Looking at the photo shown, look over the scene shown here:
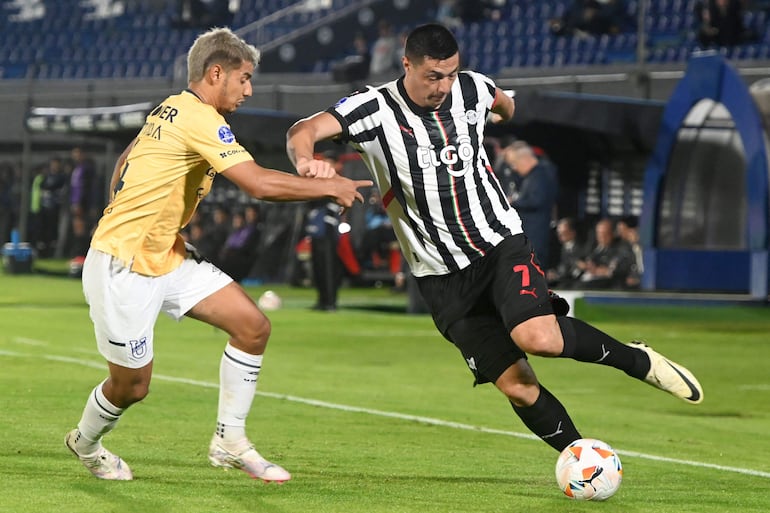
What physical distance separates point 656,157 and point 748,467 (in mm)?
13070

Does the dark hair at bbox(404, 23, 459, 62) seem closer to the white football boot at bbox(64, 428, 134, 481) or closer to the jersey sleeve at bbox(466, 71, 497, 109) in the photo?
the jersey sleeve at bbox(466, 71, 497, 109)

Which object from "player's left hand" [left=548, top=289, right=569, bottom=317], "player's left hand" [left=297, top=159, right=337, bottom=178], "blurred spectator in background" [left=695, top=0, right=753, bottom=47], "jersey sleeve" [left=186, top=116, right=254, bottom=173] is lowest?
"player's left hand" [left=548, top=289, right=569, bottom=317]

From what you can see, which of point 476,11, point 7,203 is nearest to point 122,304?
point 476,11

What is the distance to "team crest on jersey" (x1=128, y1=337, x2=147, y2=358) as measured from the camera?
5992 millimetres

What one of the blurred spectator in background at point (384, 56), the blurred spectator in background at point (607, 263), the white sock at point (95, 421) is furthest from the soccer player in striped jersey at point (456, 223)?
the blurred spectator in background at point (384, 56)

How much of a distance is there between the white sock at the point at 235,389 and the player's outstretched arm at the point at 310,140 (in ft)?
2.91

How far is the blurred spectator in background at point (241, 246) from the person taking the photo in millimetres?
24312

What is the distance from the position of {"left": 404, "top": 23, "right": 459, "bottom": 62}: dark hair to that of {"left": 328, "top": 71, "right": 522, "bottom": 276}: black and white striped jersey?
254 millimetres

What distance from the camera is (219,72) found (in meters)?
5.95

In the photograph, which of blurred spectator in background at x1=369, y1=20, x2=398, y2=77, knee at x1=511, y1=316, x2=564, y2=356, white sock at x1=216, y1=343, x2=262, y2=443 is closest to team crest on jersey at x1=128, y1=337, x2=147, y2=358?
white sock at x1=216, y1=343, x2=262, y2=443

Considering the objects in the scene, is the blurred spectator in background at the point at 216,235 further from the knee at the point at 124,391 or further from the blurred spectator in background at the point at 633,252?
the knee at the point at 124,391

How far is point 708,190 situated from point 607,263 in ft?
6.48

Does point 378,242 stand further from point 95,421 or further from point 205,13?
point 95,421

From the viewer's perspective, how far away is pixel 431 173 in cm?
645
